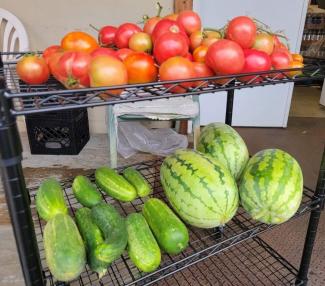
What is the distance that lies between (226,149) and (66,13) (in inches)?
77.6

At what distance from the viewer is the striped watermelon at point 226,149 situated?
0.82 metres

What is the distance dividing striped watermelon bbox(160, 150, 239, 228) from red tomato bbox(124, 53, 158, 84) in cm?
A: 24

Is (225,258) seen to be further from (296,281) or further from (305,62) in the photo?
(305,62)

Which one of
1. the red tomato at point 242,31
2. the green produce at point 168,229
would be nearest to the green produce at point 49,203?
the green produce at point 168,229

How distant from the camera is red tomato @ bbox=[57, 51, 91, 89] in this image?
547 mm

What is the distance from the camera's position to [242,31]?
67 cm

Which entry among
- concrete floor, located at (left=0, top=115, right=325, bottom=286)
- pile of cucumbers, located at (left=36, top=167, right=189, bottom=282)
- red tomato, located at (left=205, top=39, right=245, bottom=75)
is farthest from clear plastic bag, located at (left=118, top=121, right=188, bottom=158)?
red tomato, located at (left=205, top=39, right=245, bottom=75)

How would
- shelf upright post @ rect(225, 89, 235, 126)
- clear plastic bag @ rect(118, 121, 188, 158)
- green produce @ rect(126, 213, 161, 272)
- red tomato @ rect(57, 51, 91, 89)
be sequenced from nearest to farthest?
red tomato @ rect(57, 51, 91, 89), green produce @ rect(126, 213, 161, 272), shelf upright post @ rect(225, 89, 235, 126), clear plastic bag @ rect(118, 121, 188, 158)

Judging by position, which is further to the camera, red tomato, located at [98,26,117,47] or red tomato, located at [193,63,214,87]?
red tomato, located at [98,26,117,47]

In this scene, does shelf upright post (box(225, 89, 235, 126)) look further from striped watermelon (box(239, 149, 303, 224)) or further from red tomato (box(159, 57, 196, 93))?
red tomato (box(159, 57, 196, 93))

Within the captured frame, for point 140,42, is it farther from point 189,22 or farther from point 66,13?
point 66,13

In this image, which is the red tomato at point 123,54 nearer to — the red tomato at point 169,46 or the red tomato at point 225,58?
the red tomato at point 169,46

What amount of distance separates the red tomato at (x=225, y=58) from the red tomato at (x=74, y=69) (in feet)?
0.81

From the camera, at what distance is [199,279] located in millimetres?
1220
